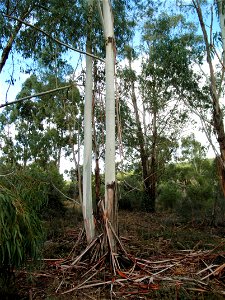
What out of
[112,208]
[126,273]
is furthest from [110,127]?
[126,273]

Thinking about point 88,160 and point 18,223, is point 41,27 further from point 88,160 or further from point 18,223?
point 18,223

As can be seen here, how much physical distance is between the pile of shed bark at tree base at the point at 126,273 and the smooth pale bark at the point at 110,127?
0.29 m

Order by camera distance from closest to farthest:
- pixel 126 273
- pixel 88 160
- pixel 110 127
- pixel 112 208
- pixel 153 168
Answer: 1. pixel 126 273
2. pixel 112 208
3. pixel 110 127
4. pixel 88 160
5. pixel 153 168

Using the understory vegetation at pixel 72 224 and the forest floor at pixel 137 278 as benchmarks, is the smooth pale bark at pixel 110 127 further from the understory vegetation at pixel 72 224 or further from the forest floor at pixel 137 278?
the understory vegetation at pixel 72 224

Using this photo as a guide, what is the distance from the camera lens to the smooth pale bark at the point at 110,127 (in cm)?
564

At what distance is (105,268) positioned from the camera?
5.34 metres

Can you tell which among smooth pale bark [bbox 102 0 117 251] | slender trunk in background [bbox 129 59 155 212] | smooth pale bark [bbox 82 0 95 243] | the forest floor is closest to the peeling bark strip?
smooth pale bark [bbox 102 0 117 251]

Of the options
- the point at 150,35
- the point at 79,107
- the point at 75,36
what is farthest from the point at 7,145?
the point at 75,36

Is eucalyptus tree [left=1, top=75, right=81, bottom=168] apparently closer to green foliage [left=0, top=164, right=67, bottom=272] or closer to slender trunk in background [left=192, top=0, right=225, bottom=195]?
slender trunk in background [left=192, top=0, right=225, bottom=195]

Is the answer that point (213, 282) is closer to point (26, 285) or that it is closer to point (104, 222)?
point (104, 222)

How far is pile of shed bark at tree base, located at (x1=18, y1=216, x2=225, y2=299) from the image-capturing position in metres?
4.49

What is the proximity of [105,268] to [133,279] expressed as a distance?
0.67m

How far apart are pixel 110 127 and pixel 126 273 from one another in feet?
7.68

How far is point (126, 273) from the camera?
5039 millimetres
